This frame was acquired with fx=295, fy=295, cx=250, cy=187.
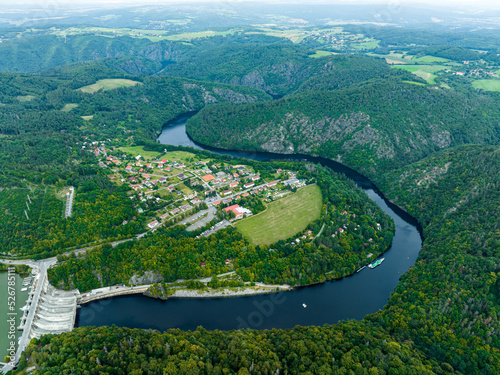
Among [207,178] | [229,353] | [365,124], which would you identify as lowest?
[207,178]

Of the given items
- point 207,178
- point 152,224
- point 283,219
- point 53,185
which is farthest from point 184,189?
point 53,185

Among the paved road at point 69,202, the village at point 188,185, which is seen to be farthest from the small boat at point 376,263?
the paved road at point 69,202

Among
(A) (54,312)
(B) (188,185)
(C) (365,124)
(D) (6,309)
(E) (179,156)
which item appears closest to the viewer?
(D) (6,309)

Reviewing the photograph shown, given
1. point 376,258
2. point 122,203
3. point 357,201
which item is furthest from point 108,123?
point 376,258

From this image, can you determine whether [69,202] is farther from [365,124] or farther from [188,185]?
[365,124]

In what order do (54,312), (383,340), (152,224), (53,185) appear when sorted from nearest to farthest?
(383,340) → (54,312) → (152,224) → (53,185)

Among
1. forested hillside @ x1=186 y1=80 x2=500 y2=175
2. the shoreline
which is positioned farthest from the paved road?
forested hillside @ x1=186 y1=80 x2=500 y2=175

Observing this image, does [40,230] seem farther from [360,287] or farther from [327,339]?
[360,287]
